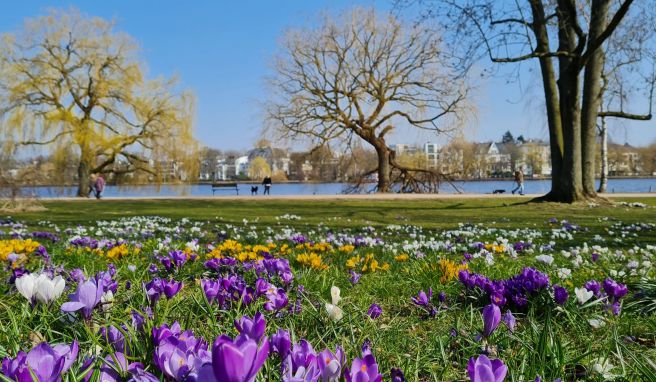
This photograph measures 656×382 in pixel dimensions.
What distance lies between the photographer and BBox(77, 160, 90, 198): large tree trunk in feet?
94.3

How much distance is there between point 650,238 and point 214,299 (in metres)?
6.99

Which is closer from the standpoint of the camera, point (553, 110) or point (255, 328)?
point (255, 328)

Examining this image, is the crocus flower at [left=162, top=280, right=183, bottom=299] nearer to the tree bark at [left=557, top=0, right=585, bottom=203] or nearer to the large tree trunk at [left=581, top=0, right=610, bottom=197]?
the tree bark at [left=557, top=0, right=585, bottom=203]

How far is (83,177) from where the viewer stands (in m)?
28.9

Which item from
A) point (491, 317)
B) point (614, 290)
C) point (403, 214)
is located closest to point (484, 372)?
point (491, 317)

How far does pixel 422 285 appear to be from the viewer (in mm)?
3459

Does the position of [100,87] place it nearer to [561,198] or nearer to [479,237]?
[561,198]

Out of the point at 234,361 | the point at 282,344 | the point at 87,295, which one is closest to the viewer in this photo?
the point at 234,361

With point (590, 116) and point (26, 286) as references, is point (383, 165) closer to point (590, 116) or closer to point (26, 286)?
point (590, 116)

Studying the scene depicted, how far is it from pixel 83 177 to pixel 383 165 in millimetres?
16769

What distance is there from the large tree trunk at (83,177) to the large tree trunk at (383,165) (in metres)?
16.0

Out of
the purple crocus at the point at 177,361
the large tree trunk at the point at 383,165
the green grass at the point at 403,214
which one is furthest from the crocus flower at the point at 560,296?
the large tree trunk at the point at 383,165

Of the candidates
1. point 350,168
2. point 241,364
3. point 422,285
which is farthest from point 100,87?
point 241,364

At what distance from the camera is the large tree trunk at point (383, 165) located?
29.1 m
